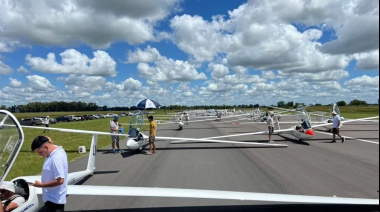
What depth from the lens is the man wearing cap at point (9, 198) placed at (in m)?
4.19

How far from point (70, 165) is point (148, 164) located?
318cm

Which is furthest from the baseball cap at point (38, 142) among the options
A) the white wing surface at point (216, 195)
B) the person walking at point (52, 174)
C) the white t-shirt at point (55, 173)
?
the white wing surface at point (216, 195)

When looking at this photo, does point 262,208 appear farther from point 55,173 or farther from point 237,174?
point 55,173

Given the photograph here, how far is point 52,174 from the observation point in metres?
3.79

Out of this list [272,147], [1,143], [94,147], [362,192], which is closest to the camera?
[1,143]

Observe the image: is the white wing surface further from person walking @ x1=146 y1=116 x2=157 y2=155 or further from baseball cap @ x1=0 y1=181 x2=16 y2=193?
person walking @ x1=146 y1=116 x2=157 y2=155

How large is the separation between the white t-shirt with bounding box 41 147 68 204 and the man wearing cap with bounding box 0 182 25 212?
68 cm

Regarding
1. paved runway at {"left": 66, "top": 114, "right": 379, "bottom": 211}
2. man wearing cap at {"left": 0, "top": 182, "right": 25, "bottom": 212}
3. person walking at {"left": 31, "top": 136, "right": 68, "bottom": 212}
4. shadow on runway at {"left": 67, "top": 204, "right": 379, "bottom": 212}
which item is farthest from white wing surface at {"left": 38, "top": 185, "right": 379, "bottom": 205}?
person walking at {"left": 31, "top": 136, "right": 68, "bottom": 212}

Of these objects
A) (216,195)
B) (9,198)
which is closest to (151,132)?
(216,195)

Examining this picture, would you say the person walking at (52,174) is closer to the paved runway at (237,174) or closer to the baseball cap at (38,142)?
the baseball cap at (38,142)

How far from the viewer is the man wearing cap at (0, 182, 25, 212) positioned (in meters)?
4.19

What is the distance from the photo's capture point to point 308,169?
884cm

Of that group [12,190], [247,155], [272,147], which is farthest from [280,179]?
[272,147]

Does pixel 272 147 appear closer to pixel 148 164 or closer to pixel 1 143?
pixel 148 164
